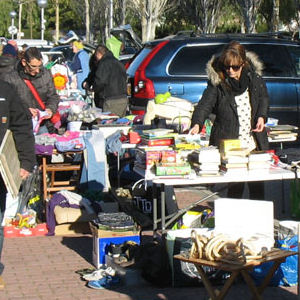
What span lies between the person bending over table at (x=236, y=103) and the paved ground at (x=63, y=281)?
1624mm

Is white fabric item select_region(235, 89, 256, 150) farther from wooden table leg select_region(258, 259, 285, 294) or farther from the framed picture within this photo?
the framed picture

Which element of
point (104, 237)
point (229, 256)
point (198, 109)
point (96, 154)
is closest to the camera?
point (229, 256)

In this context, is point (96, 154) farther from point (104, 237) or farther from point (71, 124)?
point (104, 237)

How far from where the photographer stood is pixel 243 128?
816 centimetres

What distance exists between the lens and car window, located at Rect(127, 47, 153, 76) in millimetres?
12820

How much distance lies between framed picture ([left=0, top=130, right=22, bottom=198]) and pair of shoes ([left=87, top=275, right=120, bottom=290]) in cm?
105

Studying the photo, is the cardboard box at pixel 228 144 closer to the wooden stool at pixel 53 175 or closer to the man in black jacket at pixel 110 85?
the wooden stool at pixel 53 175

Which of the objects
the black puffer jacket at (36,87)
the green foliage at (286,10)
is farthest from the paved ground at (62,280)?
the green foliage at (286,10)

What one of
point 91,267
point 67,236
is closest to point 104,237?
point 91,267

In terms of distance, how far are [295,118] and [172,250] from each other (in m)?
6.31

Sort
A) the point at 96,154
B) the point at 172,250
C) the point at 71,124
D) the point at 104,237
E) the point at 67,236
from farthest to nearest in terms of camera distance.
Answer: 1. the point at 71,124
2. the point at 96,154
3. the point at 67,236
4. the point at 104,237
5. the point at 172,250

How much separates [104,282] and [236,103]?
220 centimetres

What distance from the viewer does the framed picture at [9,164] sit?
631 cm

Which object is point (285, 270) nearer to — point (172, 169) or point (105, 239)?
point (172, 169)
